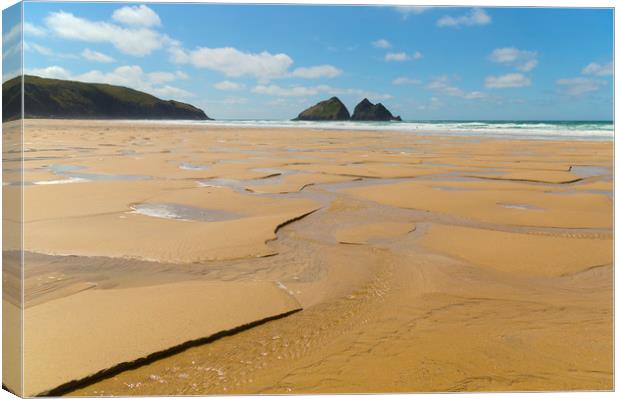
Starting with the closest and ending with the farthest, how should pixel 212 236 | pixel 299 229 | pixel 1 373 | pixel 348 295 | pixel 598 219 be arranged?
pixel 1 373 < pixel 348 295 < pixel 212 236 < pixel 299 229 < pixel 598 219

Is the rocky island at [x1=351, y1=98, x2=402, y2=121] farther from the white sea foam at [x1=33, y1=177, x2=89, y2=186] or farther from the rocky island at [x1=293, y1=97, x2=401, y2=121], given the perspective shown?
the white sea foam at [x1=33, y1=177, x2=89, y2=186]

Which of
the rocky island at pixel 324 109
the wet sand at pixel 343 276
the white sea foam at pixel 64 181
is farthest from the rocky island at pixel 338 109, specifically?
the white sea foam at pixel 64 181

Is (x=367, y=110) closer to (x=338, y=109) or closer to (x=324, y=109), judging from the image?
(x=338, y=109)

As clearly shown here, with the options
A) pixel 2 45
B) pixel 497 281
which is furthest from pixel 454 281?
pixel 2 45

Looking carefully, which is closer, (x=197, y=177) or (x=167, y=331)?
(x=167, y=331)

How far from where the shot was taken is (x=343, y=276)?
9.69 ft

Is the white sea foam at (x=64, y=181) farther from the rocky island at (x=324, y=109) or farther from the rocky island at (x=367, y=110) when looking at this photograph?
the rocky island at (x=367, y=110)

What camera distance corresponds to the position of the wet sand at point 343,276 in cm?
193

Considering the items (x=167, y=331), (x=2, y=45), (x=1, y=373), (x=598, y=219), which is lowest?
(x=1, y=373)

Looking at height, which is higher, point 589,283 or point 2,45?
point 2,45

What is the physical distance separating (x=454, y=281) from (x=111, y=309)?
2006 mm

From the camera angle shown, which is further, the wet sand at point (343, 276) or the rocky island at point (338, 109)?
the rocky island at point (338, 109)

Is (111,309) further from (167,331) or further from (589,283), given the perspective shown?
(589,283)

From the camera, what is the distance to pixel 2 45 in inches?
80.8
